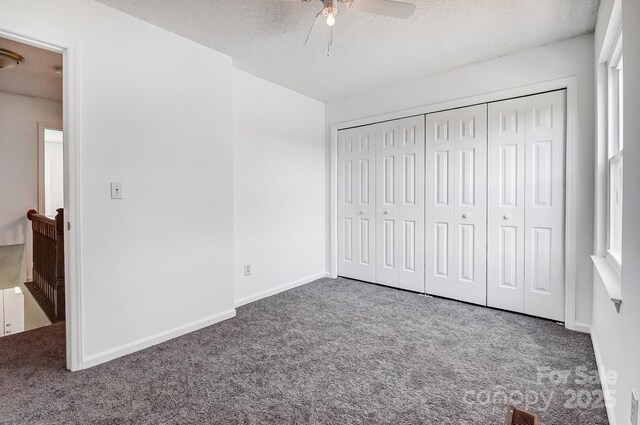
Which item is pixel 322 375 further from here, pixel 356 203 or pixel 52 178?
pixel 52 178

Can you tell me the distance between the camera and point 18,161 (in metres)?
4.01

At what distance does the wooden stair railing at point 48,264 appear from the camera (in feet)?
10.0

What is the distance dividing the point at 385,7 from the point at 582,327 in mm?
2789

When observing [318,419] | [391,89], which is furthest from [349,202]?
[318,419]

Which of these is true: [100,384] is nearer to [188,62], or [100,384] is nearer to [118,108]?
[118,108]

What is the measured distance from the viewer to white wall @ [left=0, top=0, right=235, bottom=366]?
206 centimetres

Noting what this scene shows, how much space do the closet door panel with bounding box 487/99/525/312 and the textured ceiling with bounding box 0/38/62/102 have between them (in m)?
4.02

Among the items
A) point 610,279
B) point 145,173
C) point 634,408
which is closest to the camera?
point 634,408

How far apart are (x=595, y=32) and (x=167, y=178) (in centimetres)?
347

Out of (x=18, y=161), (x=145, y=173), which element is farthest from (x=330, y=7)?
(x=18, y=161)

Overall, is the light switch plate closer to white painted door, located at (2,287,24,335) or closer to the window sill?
white painted door, located at (2,287,24,335)

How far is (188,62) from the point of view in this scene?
2.61 meters

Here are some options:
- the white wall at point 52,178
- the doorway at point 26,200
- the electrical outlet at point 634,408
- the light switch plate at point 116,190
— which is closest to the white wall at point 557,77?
the electrical outlet at point 634,408

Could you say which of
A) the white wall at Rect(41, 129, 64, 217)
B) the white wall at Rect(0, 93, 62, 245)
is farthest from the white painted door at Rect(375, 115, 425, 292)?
the white wall at Rect(41, 129, 64, 217)
